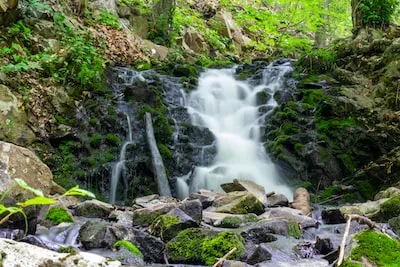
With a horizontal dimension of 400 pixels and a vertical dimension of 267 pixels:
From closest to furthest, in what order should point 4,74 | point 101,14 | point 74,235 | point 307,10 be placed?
point 74,235 → point 4,74 → point 101,14 → point 307,10

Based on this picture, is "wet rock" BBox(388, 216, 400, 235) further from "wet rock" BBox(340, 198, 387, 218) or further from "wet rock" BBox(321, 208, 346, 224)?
"wet rock" BBox(321, 208, 346, 224)

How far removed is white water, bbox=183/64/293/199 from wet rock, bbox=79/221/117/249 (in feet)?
15.1

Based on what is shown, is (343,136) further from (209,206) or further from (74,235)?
(74,235)

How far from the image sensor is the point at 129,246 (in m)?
3.98

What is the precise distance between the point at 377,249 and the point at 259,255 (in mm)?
1614

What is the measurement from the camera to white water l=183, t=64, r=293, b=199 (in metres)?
9.40

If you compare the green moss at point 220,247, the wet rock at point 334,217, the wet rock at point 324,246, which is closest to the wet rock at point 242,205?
the wet rock at point 334,217

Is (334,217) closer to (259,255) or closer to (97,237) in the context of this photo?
(259,255)

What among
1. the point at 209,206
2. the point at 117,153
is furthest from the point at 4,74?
the point at 209,206

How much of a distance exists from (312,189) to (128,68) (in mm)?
6147

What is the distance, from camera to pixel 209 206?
670cm

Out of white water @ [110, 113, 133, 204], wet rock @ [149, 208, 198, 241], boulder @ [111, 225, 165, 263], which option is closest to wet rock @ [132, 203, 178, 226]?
wet rock @ [149, 208, 198, 241]

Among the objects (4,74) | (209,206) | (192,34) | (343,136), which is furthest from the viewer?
(192,34)

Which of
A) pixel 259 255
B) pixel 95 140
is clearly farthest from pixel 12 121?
pixel 259 255
